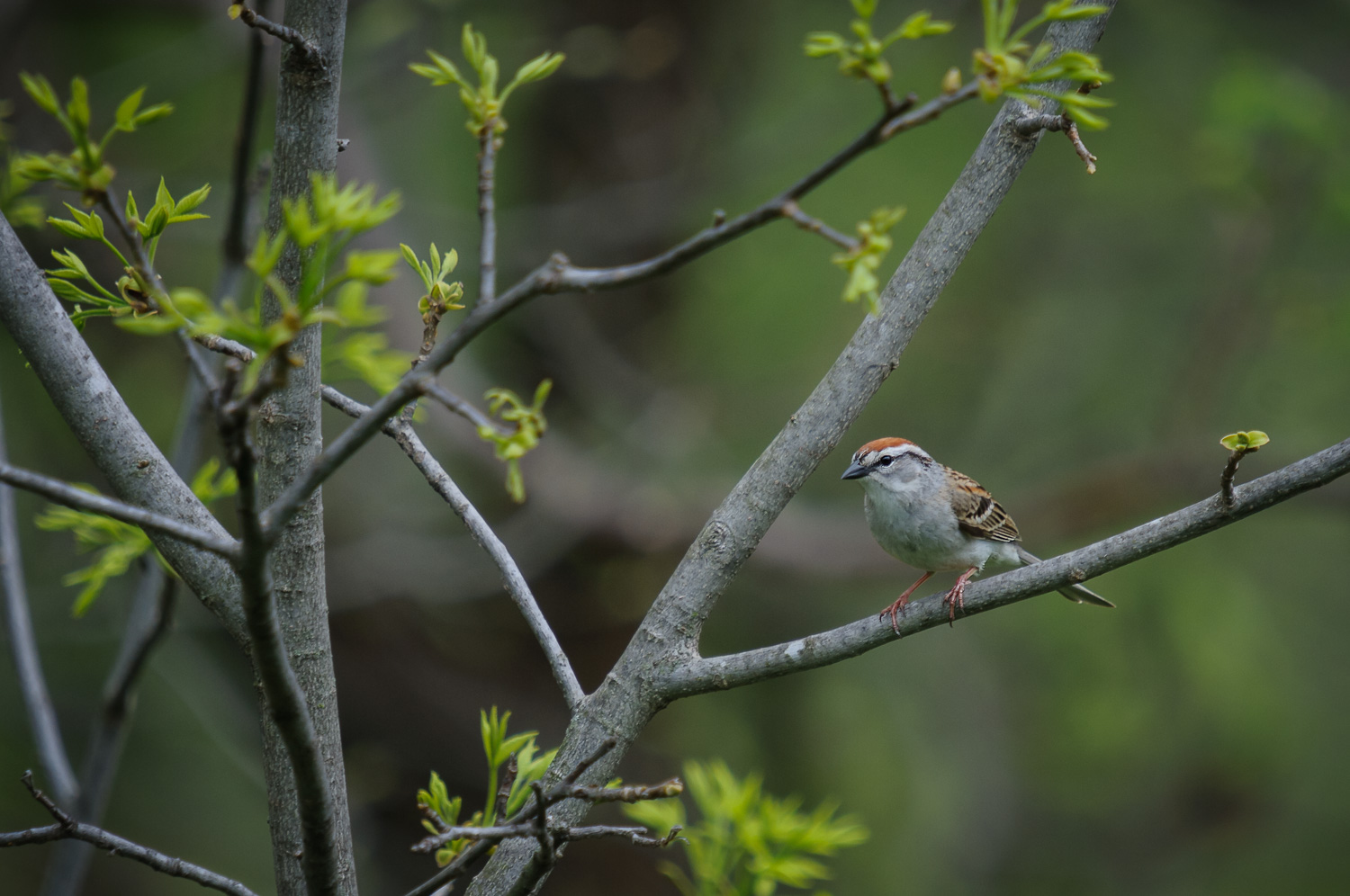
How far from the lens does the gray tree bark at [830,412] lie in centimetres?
237

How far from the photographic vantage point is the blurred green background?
6.55 meters

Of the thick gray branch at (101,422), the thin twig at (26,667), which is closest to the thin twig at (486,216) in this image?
the thick gray branch at (101,422)

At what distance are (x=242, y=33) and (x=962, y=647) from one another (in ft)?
29.9

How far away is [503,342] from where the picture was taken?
731cm

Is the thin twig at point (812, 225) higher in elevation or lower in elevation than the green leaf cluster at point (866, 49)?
lower

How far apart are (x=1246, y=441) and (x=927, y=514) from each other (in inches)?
87.0

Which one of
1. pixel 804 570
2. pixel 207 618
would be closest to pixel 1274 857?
pixel 804 570

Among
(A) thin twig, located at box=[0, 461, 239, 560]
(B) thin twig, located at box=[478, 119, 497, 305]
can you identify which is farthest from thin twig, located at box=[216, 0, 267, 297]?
(A) thin twig, located at box=[0, 461, 239, 560]

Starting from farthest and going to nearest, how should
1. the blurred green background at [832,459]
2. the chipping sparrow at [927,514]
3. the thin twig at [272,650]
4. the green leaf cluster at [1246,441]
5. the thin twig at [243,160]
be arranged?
1. the blurred green background at [832,459]
2. the chipping sparrow at [927,514]
3. the thin twig at [243,160]
4. the green leaf cluster at [1246,441]
5. the thin twig at [272,650]

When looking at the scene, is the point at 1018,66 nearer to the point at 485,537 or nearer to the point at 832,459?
the point at 485,537

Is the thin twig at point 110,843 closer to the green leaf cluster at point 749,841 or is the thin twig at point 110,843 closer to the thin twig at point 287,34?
the green leaf cluster at point 749,841

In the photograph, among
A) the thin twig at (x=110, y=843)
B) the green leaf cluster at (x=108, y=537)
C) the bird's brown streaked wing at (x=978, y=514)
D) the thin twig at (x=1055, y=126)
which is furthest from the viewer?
the bird's brown streaked wing at (x=978, y=514)

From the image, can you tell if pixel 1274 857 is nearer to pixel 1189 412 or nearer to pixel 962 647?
pixel 962 647

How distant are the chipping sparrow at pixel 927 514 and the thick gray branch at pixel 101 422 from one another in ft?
9.55
